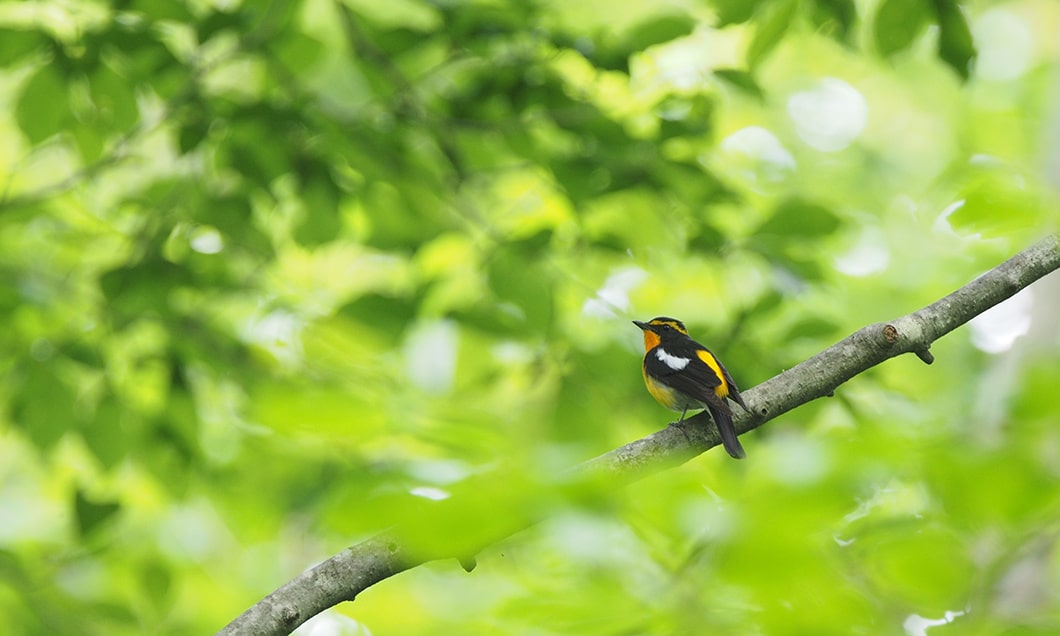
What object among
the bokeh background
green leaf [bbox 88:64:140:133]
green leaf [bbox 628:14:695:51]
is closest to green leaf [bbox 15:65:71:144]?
the bokeh background

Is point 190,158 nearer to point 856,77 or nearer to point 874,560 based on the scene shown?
point 874,560

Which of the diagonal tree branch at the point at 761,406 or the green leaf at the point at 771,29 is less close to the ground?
the green leaf at the point at 771,29

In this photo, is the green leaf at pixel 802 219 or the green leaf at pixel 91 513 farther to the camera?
the green leaf at pixel 91 513

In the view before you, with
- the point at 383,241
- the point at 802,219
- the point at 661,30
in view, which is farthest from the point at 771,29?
the point at 383,241

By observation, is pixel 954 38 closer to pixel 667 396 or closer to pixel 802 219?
pixel 802 219

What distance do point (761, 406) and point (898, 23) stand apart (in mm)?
1442

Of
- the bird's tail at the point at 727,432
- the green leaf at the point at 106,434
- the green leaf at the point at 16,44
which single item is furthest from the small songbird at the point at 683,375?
the green leaf at the point at 16,44

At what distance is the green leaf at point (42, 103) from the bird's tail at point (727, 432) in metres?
2.73

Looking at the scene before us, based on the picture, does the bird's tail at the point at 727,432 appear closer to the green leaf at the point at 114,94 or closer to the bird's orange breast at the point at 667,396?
the bird's orange breast at the point at 667,396

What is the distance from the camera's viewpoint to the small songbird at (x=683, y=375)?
383 centimetres

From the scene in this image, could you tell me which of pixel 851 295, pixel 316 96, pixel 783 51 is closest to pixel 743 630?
pixel 316 96

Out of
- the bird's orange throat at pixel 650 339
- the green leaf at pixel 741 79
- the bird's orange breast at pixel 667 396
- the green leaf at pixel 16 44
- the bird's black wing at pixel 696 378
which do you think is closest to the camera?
the bird's black wing at pixel 696 378

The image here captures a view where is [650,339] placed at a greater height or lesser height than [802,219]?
lesser

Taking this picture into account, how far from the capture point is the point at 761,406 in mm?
2383
